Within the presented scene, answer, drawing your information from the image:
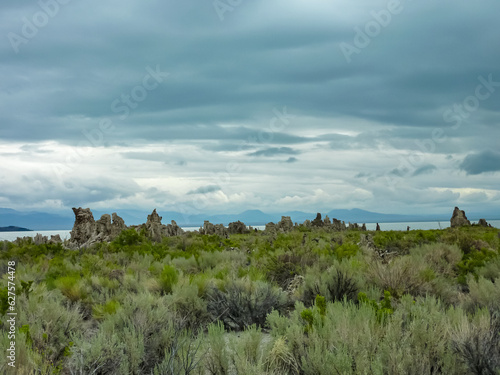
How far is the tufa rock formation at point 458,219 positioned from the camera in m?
34.4

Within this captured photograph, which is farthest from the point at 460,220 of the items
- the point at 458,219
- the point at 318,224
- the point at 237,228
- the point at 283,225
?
the point at 237,228

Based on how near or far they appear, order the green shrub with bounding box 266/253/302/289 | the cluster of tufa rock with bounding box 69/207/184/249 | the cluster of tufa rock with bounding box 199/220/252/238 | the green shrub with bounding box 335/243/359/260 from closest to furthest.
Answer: the green shrub with bounding box 266/253/302/289
the green shrub with bounding box 335/243/359/260
the cluster of tufa rock with bounding box 69/207/184/249
the cluster of tufa rock with bounding box 199/220/252/238

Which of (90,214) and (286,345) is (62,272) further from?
(90,214)

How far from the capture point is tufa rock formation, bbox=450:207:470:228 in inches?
1356

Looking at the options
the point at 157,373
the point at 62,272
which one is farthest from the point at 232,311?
the point at 62,272

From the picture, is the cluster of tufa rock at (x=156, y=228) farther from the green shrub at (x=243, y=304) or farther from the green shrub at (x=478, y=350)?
the green shrub at (x=478, y=350)

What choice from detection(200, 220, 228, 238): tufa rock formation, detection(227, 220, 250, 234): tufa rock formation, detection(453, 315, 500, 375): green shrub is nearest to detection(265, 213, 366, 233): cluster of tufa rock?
detection(227, 220, 250, 234): tufa rock formation

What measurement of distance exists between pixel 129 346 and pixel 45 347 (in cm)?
140

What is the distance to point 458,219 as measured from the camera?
3506cm

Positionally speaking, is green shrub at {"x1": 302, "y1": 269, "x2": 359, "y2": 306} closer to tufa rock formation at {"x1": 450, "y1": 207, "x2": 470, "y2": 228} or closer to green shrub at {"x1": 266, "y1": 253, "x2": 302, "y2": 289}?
green shrub at {"x1": 266, "y1": 253, "x2": 302, "y2": 289}

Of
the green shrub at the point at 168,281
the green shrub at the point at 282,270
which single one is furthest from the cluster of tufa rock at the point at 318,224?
the green shrub at the point at 168,281

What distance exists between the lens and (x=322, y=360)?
175 inches

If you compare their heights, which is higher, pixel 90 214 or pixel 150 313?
pixel 90 214

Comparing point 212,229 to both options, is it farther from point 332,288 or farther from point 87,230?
point 332,288
